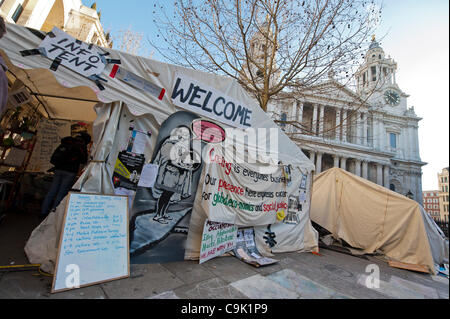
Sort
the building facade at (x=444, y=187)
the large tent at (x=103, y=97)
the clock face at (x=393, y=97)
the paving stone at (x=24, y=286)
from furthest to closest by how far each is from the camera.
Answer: the building facade at (x=444, y=187)
the clock face at (x=393, y=97)
the large tent at (x=103, y=97)
the paving stone at (x=24, y=286)

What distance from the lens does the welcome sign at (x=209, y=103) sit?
334 cm

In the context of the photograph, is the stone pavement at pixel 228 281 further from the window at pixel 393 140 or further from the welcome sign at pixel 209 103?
the window at pixel 393 140

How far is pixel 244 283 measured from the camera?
9.00ft

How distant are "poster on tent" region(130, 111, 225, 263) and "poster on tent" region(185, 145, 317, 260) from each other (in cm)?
19

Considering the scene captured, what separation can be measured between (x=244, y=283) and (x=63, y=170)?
13.2 feet

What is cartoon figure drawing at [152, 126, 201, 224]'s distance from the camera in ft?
10.3

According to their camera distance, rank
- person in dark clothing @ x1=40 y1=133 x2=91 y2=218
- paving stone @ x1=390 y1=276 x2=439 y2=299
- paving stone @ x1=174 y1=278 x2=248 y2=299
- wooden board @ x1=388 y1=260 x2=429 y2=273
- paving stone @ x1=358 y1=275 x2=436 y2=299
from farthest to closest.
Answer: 1. wooden board @ x1=388 y1=260 x2=429 y2=273
2. person in dark clothing @ x1=40 y1=133 x2=91 y2=218
3. paving stone @ x1=390 y1=276 x2=439 y2=299
4. paving stone @ x1=358 y1=275 x2=436 y2=299
5. paving stone @ x1=174 y1=278 x2=248 y2=299

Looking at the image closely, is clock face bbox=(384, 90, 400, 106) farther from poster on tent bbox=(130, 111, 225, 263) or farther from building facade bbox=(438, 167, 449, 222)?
poster on tent bbox=(130, 111, 225, 263)

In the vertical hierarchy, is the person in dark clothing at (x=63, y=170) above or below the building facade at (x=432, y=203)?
below

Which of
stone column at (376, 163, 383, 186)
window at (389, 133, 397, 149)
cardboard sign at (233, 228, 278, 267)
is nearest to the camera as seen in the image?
cardboard sign at (233, 228, 278, 267)

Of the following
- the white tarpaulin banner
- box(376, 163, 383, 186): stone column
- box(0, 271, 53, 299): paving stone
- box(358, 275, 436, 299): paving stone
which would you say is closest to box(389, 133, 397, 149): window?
box(376, 163, 383, 186): stone column

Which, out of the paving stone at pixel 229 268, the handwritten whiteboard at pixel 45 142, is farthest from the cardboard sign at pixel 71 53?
the handwritten whiteboard at pixel 45 142

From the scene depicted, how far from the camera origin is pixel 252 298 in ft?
7.82

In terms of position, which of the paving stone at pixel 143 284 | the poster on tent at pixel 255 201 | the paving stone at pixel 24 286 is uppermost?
the poster on tent at pixel 255 201
